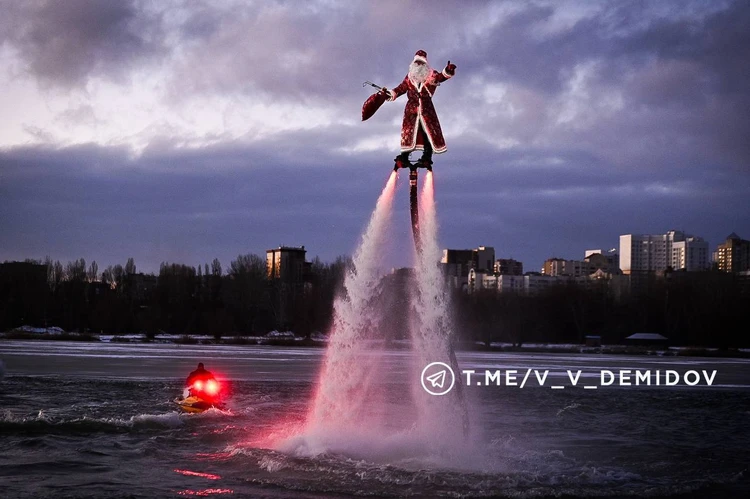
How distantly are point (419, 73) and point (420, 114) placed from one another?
0.90 meters

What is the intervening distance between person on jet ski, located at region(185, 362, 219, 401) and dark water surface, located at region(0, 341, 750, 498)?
3.43 feet

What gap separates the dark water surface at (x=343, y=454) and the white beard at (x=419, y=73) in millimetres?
6612

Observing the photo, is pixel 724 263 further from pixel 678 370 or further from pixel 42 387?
pixel 42 387

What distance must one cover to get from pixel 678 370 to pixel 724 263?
511 feet

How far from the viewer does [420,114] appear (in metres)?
15.5

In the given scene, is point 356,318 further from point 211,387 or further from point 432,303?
point 211,387

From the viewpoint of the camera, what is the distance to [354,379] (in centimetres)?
1780

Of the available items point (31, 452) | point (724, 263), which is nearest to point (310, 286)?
point (31, 452)

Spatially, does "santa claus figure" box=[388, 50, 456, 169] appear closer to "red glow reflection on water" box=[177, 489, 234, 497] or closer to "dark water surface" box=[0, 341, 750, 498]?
"dark water surface" box=[0, 341, 750, 498]

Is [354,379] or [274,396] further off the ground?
[354,379]

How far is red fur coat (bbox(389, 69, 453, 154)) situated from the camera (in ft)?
50.7

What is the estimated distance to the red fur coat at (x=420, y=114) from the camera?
1545cm

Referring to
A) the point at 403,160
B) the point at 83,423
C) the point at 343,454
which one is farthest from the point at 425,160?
the point at 83,423

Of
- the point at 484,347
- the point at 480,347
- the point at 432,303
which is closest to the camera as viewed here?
the point at 432,303
